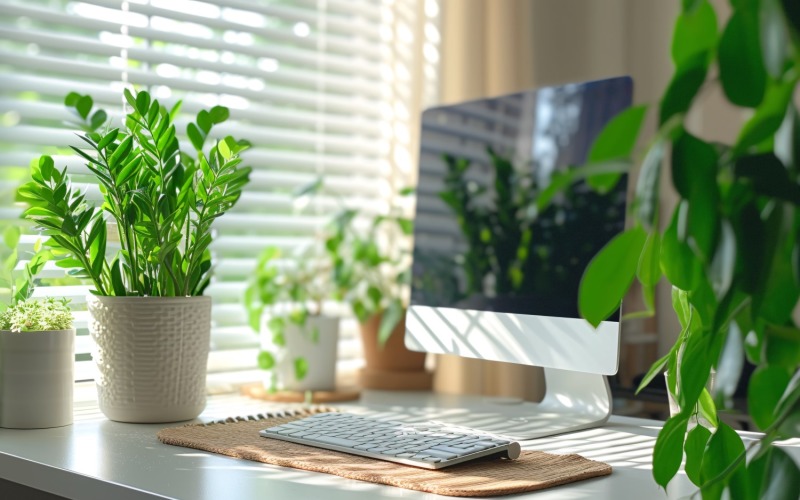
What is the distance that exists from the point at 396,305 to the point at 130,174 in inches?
28.1

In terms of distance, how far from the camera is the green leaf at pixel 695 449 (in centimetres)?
66

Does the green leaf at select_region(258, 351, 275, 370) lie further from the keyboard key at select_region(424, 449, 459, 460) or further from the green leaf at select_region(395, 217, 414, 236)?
the keyboard key at select_region(424, 449, 459, 460)

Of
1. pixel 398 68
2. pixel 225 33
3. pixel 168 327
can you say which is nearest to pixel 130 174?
pixel 168 327

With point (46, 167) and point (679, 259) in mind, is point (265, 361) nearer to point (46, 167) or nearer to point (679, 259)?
point (46, 167)

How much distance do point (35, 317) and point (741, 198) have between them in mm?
1100

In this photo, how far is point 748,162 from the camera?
0.43 meters

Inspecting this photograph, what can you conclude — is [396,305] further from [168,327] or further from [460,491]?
[460,491]

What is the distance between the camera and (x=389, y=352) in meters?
1.91

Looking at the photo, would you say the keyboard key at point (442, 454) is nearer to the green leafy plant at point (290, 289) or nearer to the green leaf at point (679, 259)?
the green leaf at point (679, 259)

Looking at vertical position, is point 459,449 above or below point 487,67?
below

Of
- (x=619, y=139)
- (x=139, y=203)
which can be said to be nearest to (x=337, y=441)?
(x=139, y=203)

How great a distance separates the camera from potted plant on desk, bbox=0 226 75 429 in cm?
127

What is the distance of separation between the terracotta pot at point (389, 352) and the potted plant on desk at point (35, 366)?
0.73m

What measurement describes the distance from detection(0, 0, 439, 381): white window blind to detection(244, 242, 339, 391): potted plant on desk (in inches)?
2.7
